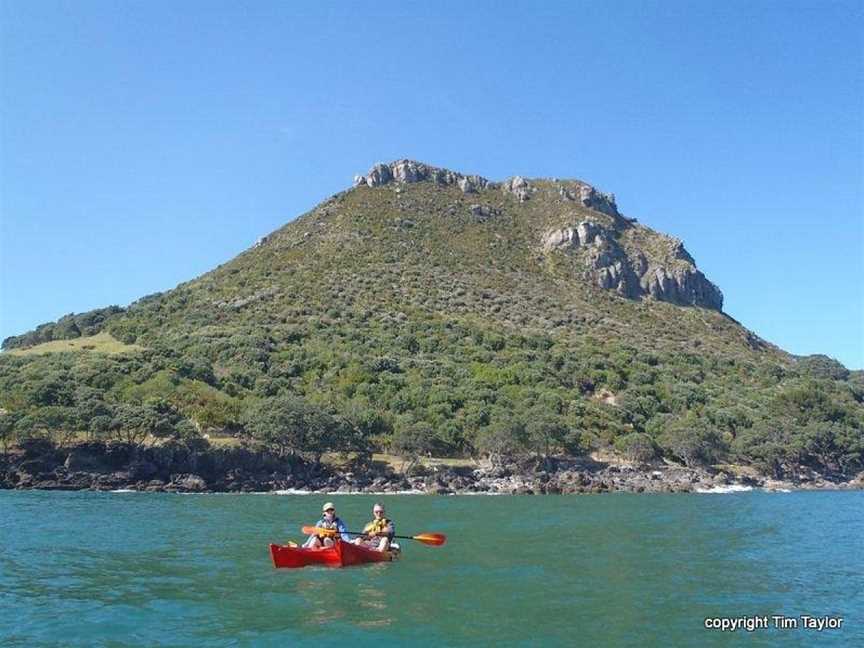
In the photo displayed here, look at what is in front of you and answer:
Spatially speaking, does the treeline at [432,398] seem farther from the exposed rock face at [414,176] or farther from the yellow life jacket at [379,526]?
the exposed rock face at [414,176]

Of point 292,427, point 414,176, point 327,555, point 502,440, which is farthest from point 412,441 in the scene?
point 414,176

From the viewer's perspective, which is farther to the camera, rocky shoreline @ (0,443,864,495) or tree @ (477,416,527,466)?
tree @ (477,416,527,466)

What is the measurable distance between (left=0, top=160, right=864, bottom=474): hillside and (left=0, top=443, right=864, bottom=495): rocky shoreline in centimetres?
315

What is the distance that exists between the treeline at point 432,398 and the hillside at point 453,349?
1.16 ft

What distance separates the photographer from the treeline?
81.1 m

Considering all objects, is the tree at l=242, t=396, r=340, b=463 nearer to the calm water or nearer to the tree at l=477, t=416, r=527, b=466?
the tree at l=477, t=416, r=527, b=466

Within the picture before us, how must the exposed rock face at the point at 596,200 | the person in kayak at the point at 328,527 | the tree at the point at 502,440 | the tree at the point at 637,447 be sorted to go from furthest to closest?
the exposed rock face at the point at 596,200 < the tree at the point at 637,447 < the tree at the point at 502,440 < the person in kayak at the point at 328,527

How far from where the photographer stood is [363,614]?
1941 cm

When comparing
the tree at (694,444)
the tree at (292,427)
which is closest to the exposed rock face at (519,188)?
the tree at (694,444)

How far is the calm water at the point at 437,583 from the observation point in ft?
57.0

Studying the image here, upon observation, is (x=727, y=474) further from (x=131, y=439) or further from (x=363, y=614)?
(x=363, y=614)

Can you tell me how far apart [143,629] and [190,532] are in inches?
810

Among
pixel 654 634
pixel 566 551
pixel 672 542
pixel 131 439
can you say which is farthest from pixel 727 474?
A: pixel 654 634

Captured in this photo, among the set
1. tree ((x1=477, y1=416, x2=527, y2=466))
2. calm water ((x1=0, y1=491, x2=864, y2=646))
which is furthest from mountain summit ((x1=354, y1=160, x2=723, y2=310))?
calm water ((x1=0, y1=491, x2=864, y2=646))
